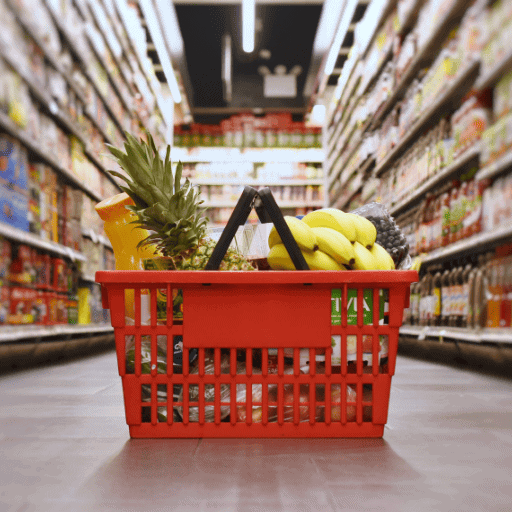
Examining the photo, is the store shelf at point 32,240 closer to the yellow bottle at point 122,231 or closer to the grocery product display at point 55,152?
the grocery product display at point 55,152

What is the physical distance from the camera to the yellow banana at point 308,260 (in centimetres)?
108

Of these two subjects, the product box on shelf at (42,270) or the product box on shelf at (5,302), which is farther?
the product box on shelf at (42,270)

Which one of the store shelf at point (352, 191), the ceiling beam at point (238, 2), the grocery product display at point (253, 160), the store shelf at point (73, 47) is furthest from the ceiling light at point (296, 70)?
the store shelf at point (73, 47)

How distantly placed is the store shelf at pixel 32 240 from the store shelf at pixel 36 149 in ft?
1.59

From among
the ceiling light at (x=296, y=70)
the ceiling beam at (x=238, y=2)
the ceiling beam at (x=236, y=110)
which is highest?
the ceiling beam at (x=238, y=2)

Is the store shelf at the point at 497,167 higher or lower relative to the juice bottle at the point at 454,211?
higher

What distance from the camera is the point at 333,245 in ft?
3.51

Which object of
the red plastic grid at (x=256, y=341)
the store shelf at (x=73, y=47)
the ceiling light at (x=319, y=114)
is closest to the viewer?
the red plastic grid at (x=256, y=341)

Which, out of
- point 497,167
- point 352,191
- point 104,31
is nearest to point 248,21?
point 104,31

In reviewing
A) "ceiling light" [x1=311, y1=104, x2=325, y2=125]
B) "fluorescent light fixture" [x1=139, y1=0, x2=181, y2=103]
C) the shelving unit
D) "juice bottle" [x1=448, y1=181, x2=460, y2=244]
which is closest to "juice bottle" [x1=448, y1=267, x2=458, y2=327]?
"juice bottle" [x1=448, y1=181, x2=460, y2=244]

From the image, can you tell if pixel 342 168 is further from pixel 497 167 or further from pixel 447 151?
pixel 497 167

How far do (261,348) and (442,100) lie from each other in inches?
97.0

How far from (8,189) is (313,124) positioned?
6413mm

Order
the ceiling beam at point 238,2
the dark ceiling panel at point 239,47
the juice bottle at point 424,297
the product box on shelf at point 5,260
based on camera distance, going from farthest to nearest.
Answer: the dark ceiling panel at point 239,47 < the ceiling beam at point 238,2 < the juice bottle at point 424,297 < the product box on shelf at point 5,260
